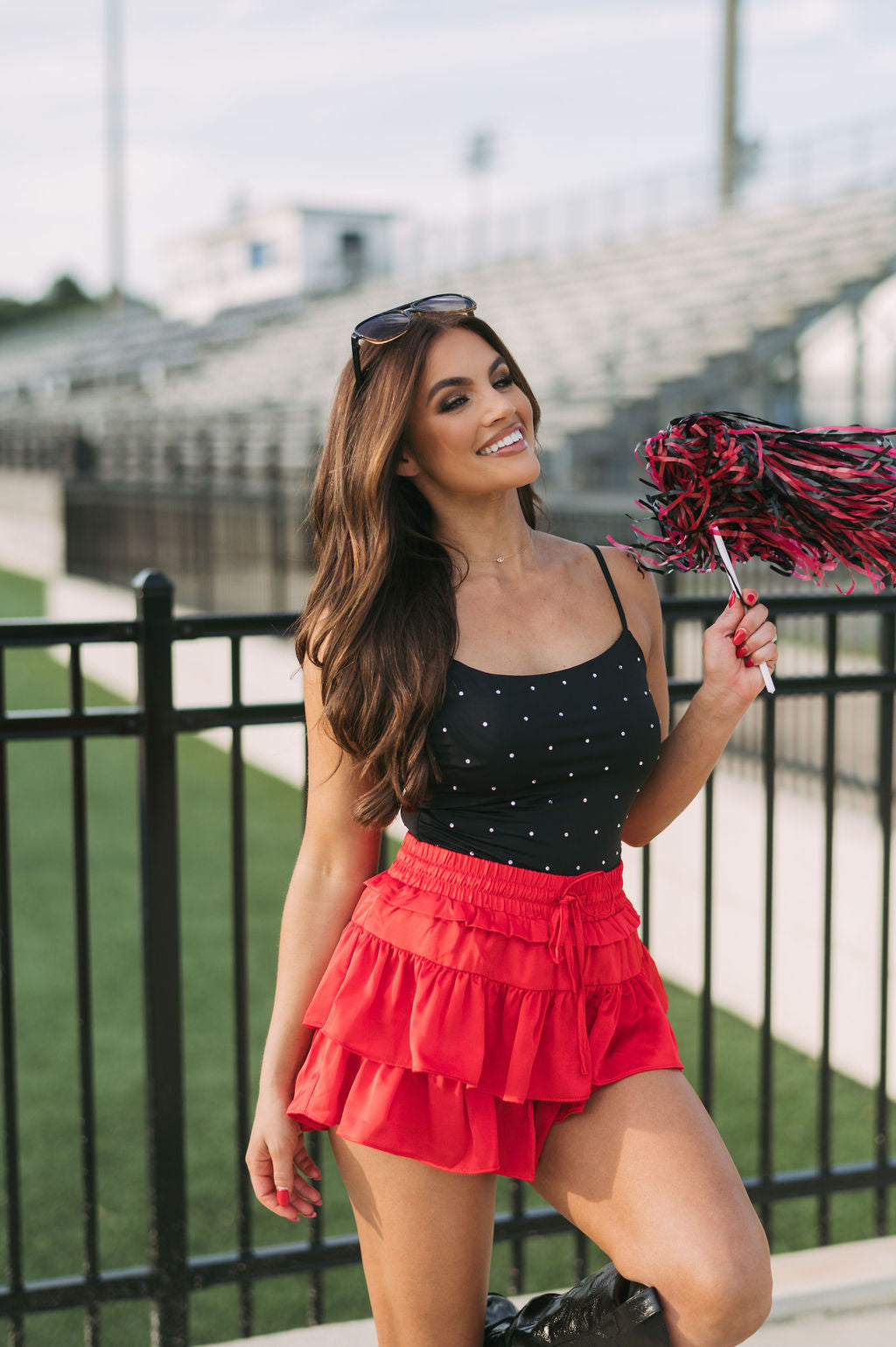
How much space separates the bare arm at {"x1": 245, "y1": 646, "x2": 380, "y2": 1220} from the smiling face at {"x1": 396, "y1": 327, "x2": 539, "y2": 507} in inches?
13.2

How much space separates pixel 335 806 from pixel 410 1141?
0.44 metres

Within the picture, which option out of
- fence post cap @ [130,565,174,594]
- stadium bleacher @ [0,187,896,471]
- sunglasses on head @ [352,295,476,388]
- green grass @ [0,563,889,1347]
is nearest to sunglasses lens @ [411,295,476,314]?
sunglasses on head @ [352,295,476,388]

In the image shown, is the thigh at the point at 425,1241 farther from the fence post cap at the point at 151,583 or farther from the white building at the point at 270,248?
the white building at the point at 270,248

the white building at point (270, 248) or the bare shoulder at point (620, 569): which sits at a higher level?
the white building at point (270, 248)

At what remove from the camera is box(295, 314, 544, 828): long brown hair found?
1.72 meters

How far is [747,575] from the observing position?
293 inches

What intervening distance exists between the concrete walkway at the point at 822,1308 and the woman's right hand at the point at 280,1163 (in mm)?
745

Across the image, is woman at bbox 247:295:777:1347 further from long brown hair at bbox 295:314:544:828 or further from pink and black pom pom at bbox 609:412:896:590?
pink and black pom pom at bbox 609:412:896:590

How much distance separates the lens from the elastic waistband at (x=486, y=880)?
1721 mm

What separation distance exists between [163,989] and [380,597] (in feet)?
3.52

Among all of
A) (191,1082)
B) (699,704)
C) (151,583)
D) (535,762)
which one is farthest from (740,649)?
(191,1082)

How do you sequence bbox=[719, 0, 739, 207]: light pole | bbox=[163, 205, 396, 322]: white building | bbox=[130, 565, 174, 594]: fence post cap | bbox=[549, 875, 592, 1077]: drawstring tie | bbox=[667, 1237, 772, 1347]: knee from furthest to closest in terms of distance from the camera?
bbox=[163, 205, 396, 322]: white building, bbox=[719, 0, 739, 207]: light pole, bbox=[130, 565, 174, 594]: fence post cap, bbox=[549, 875, 592, 1077]: drawstring tie, bbox=[667, 1237, 772, 1347]: knee

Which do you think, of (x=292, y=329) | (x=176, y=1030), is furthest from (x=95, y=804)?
(x=292, y=329)

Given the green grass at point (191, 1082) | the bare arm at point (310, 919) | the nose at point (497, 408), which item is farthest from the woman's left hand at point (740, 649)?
the green grass at point (191, 1082)
